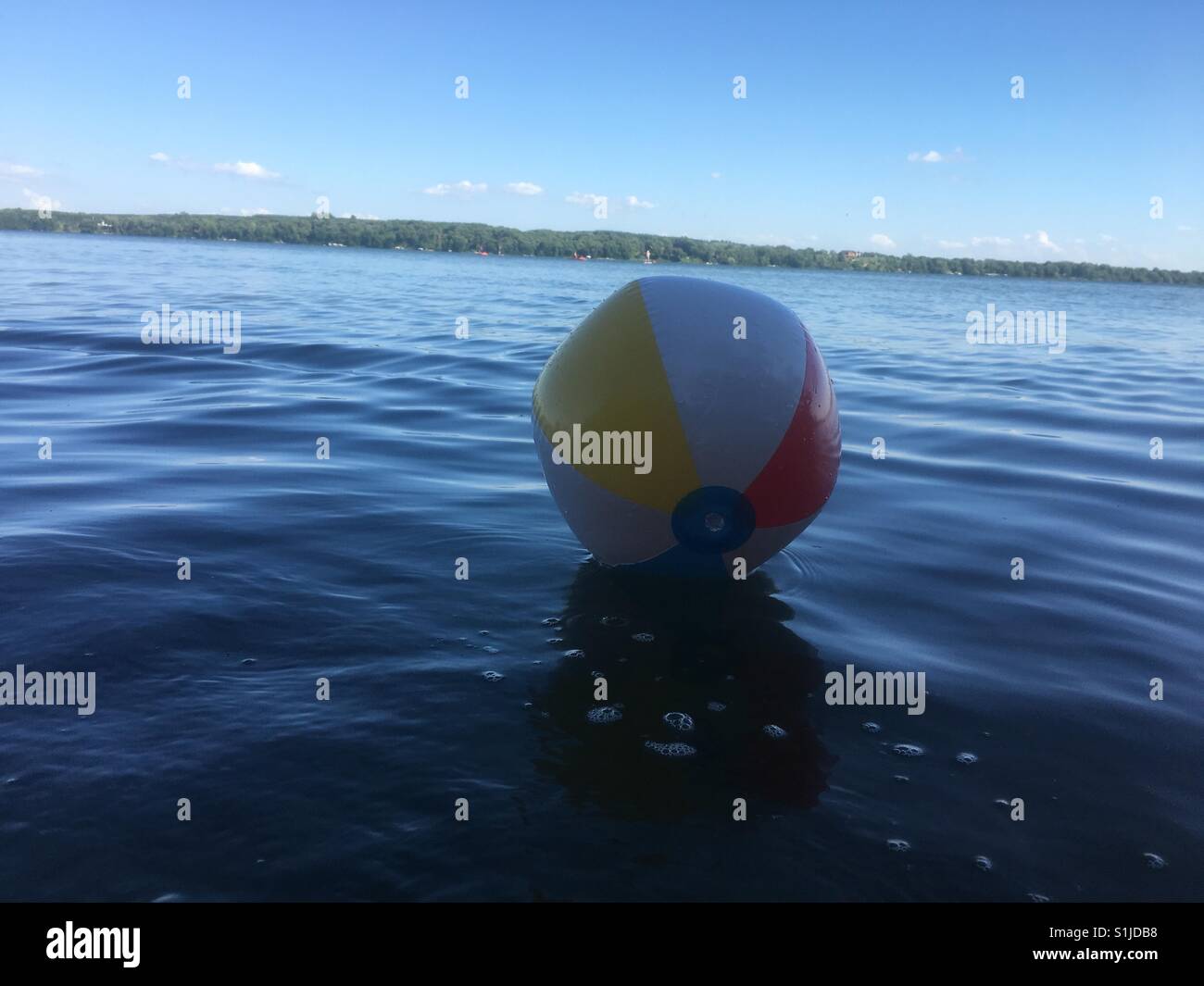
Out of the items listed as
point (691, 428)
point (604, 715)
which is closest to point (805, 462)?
point (691, 428)

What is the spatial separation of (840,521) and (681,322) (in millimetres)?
3561

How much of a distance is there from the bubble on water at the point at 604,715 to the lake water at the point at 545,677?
0.07m

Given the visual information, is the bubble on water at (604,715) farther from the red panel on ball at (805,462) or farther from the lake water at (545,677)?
the red panel on ball at (805,462)

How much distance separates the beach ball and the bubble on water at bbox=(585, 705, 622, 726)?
1.31 meters

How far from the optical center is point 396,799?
3902 millimetres

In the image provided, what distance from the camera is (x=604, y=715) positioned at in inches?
184

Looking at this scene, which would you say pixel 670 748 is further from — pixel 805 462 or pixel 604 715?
pixel 805 462

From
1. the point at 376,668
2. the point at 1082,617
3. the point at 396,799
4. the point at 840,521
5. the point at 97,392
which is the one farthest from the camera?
the point at 97,392

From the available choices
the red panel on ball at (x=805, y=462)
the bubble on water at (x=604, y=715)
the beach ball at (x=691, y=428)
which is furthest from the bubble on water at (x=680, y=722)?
the red panel on ball at (x=805, y=462)

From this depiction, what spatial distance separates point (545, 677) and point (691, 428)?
5.61 feet

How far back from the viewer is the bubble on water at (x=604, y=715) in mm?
4609

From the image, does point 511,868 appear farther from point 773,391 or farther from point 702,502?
point 773,391

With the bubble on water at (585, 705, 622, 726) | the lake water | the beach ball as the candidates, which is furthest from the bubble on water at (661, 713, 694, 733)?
the beach ball
